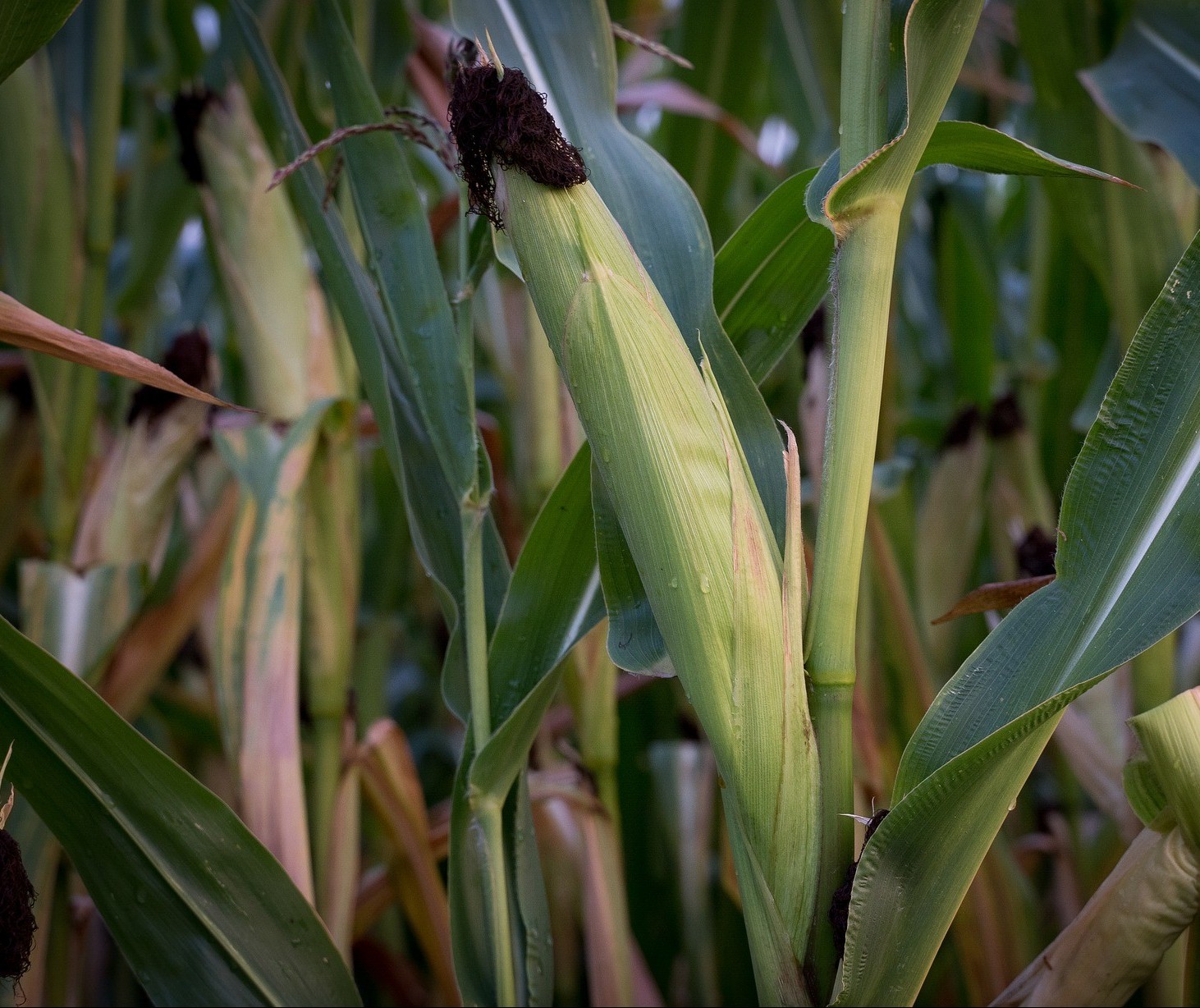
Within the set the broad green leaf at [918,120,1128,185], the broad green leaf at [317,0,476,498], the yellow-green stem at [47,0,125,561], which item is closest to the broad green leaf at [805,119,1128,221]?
the broad green leaf at [918,120,1128,185]

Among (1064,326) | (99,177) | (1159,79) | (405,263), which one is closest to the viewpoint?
(405,263)

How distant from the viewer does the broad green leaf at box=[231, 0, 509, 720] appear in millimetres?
680

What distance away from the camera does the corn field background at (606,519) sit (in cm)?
49

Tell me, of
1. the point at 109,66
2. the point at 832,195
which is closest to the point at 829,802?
the point at 832,195

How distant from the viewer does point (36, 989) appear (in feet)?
2.56

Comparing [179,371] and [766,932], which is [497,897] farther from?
[179,371]

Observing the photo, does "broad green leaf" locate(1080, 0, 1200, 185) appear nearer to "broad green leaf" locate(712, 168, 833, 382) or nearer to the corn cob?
"broad green leaf" locate(712, 168, 833, 382)

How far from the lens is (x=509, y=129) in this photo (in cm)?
49

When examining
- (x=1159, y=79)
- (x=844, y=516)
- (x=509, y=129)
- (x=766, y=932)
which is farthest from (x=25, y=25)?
(x=1159, y=79)

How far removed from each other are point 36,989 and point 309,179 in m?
0.69

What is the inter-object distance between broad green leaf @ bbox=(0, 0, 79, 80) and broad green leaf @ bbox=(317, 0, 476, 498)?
0.19 m

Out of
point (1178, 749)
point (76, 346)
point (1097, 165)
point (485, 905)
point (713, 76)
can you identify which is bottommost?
point (485, 905)

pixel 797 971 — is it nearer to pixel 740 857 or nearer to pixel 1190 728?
pixel 740 857

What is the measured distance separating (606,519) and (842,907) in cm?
24
